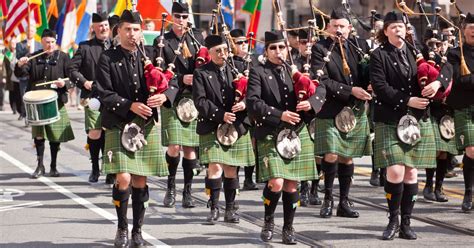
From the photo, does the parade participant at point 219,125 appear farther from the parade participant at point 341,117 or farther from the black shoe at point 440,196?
the black shoe at point 440,196

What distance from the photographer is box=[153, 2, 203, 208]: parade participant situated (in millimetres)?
11047

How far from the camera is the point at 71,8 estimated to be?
19031 mm

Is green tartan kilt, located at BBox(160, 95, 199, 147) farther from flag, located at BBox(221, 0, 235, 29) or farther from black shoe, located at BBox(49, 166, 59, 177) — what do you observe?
flag, located at BBox(221, 0, 235, 29)

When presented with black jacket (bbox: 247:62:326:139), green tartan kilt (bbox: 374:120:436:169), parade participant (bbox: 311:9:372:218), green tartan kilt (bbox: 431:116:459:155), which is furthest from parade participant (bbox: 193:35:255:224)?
green tartan kilt (bbox: 431:116:459:155)

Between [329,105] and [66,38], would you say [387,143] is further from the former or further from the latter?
[66,38]

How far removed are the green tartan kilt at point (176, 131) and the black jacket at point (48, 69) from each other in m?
2.84

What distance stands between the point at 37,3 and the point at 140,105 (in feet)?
28.5

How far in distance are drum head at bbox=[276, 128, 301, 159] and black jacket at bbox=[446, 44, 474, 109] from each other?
7.53ft

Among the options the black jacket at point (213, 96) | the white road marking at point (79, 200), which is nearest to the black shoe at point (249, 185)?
the white road marking at point (79, 200)

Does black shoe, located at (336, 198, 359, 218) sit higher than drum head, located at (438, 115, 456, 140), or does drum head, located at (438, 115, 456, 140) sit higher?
drum head, located at (438, 115, 456, 140)

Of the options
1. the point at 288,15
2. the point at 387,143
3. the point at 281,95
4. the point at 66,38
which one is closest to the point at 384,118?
the point at 387,143

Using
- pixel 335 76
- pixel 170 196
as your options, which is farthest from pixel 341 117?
pixel 170 196

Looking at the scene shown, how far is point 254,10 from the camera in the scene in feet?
48.4

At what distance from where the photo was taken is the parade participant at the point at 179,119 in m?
11.0
